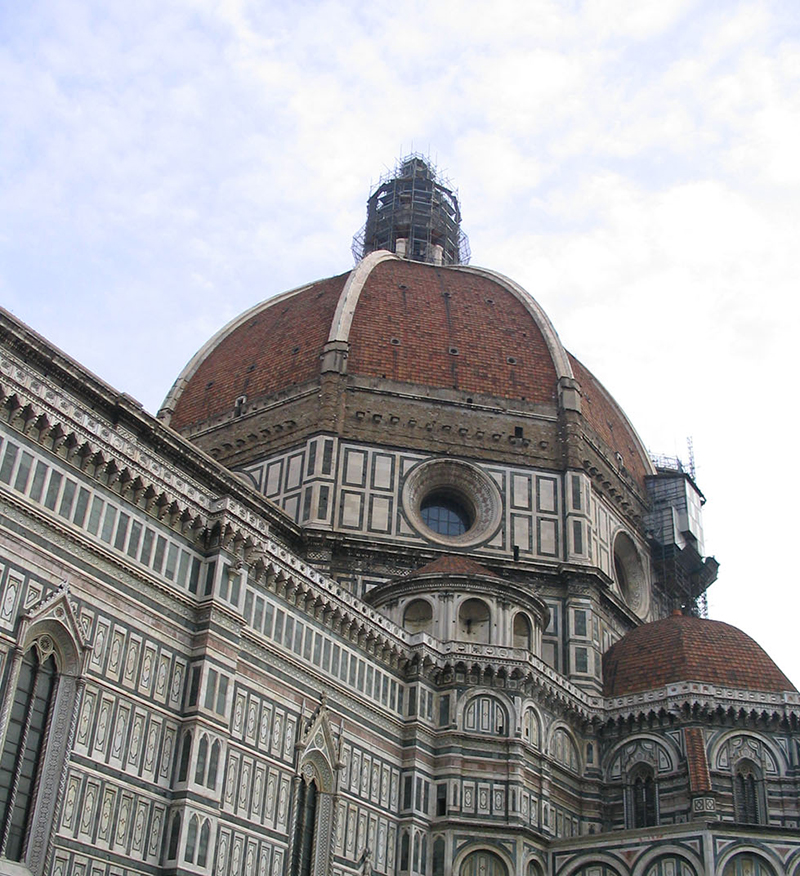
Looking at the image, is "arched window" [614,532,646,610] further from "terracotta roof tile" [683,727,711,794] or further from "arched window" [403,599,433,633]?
"arched window" [403,599,433,633]

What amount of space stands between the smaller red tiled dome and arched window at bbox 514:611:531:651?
414 cm

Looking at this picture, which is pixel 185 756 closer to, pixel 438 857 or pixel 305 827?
pixel 305 827

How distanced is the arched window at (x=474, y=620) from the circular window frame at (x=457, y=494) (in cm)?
486

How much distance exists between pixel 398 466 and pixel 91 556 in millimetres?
Answer: 18497

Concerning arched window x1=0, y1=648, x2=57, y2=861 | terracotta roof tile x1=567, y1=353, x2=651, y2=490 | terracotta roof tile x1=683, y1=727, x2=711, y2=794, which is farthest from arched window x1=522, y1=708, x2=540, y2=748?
arched window x1=0, y1=648, x2=57, y2=861

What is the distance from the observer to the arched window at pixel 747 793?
117 feet

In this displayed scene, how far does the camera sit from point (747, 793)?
36219 millimetres

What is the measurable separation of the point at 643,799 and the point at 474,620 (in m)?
7.70

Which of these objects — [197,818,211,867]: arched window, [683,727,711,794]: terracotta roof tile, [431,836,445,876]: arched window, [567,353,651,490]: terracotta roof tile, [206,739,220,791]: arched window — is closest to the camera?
[197,818,211,867]: arched window

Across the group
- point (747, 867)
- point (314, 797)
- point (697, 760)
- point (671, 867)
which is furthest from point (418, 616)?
point (747, 867)

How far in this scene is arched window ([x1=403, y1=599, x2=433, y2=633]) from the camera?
3684 centimetres

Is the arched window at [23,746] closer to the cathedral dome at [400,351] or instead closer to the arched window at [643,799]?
the arched window at [643,799]

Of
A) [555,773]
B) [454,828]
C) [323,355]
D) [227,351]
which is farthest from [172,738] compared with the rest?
[227,351]

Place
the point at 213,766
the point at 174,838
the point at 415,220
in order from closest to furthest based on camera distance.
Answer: the point at 174,838 < the point at 213,766 < the point at 415,220
